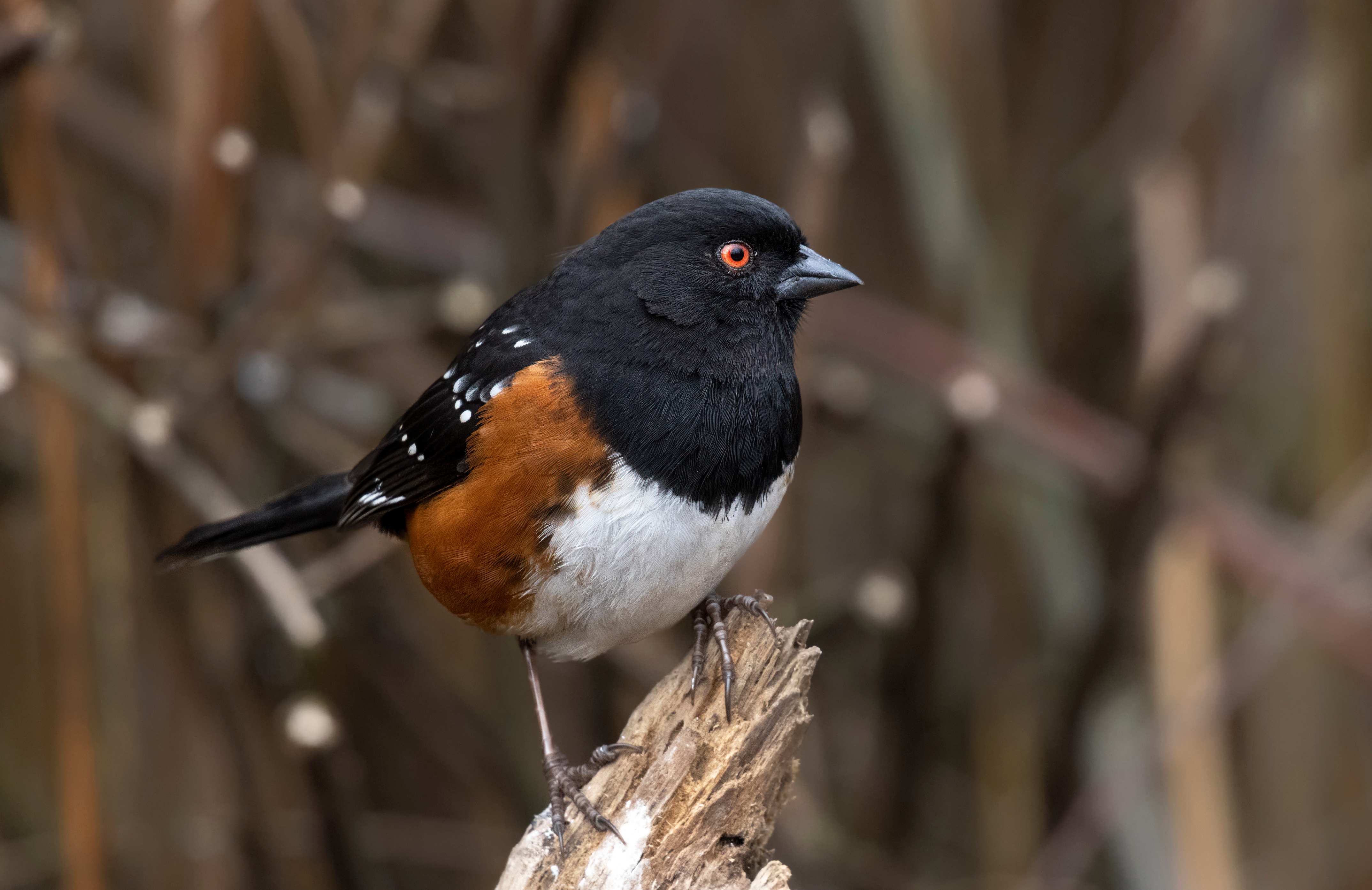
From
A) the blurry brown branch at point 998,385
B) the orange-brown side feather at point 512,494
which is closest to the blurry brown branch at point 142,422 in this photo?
the orange-brown side feather at point 512,494

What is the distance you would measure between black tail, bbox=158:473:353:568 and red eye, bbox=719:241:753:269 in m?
0.66

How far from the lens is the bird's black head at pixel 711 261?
1487mm

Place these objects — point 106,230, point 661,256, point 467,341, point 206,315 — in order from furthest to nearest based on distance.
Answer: point 106,230 < point 206,315 < point 467,341 < point 661,256

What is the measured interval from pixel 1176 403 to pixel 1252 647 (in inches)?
22.9

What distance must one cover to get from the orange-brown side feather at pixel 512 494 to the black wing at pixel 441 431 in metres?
0.03

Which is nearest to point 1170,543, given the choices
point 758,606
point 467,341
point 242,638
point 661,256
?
point 758,606

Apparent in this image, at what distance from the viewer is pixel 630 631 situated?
141 centimetres

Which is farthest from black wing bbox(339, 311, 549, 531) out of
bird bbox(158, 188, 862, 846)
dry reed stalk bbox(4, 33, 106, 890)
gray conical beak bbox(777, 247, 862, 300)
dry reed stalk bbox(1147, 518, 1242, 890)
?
dry reed stalk bbox(1147, 518, 1242, 890)

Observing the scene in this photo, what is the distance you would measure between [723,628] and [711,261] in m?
0.47

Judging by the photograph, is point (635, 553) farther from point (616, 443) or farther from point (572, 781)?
point (572, 781)

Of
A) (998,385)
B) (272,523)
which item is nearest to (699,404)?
(272,523)

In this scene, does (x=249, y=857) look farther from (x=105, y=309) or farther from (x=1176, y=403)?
(x=1176, y=403)

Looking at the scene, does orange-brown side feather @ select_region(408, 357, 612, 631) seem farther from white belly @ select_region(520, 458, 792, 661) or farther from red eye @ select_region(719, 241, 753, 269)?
red eye @ select_region(719, 241, 753, 269)

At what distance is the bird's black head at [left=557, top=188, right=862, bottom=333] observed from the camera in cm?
149
